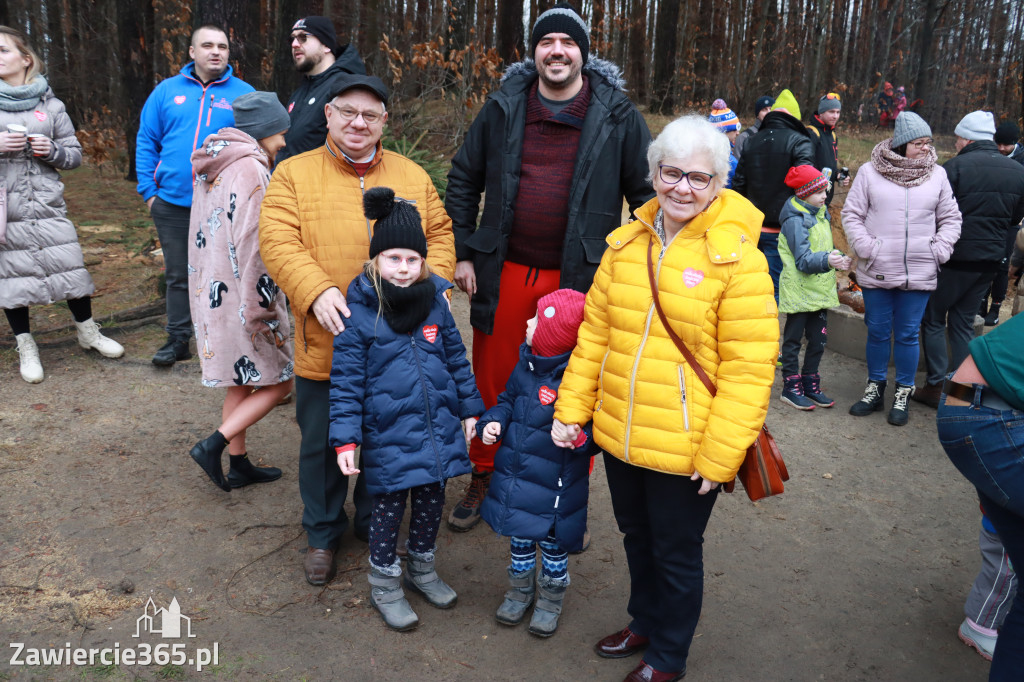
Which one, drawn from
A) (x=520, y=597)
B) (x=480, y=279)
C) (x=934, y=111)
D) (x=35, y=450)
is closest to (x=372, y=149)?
(x=480, y=279)

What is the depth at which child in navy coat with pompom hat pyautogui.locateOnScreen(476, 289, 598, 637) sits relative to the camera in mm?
3080

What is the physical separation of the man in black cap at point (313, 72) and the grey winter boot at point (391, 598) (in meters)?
2.40

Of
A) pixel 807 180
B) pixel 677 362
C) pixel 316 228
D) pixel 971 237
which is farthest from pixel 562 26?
pixel 971 237

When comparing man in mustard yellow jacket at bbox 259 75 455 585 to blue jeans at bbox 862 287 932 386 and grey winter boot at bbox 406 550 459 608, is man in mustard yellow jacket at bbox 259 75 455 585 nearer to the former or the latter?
grey winter boot at bbox 406 550 459 608

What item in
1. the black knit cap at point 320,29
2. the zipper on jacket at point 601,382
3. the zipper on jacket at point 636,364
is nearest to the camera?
the zipper on jacket at point 636,364

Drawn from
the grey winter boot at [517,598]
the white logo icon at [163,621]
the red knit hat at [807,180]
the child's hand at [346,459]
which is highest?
the red knit hat at [807,180]

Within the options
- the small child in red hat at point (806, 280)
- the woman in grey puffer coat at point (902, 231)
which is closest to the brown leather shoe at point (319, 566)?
the small child in red hat at point (806, 280)

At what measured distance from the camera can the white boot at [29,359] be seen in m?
5.35

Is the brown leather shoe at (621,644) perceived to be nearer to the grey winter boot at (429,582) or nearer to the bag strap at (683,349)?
the grey winter boot at (429,582)

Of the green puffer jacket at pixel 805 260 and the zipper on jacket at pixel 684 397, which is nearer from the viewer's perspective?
the zipper on jacket at pixel 684 397

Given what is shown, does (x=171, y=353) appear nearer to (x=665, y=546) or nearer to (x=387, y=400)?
(x=387, y=400)

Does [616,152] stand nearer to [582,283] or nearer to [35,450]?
[582,283]

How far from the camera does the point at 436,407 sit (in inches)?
125

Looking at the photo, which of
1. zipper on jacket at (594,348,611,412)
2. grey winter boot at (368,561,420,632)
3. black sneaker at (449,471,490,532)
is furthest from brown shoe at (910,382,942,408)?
grey winter boot at (368,561,420,632)
